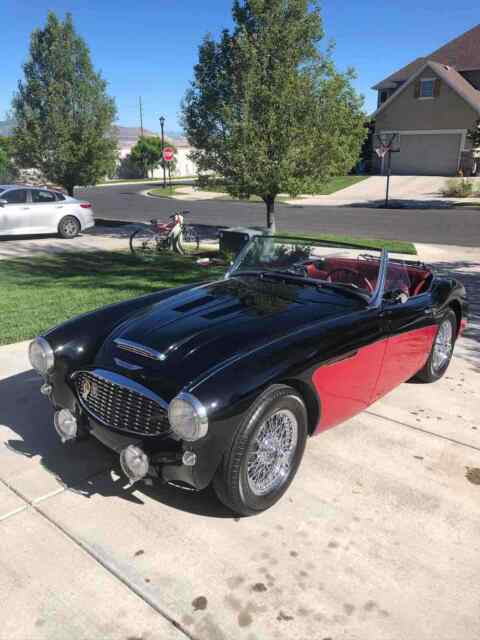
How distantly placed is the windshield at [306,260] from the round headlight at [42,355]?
1.76 metres

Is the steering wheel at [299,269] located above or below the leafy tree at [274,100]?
below

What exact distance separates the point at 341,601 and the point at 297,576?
0.79ft

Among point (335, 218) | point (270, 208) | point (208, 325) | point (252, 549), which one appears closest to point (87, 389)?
point (208, 325)

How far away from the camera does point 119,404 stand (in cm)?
297

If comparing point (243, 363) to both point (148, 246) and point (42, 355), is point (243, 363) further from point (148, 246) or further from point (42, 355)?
point (148, 246)

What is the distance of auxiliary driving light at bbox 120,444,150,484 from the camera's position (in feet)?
9.00

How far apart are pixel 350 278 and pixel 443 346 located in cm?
147

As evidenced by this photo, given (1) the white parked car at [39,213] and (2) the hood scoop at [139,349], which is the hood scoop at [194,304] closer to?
(2) the hood scoop at [139,349]

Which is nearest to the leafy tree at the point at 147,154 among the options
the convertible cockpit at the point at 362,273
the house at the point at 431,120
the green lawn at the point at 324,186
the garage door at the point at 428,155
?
the green lawn at the point at 324,186

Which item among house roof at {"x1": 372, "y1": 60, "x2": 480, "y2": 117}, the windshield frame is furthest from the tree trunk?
house roof at {"x1": 372, "y1": 60, "x2": 480, "y2": 117}

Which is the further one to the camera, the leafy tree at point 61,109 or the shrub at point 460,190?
the shrub at point 460,190

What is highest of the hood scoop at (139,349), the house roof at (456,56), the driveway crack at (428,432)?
the house roof at (456,56)

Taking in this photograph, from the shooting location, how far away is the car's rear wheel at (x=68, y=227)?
13641mm

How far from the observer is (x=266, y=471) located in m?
3.04
